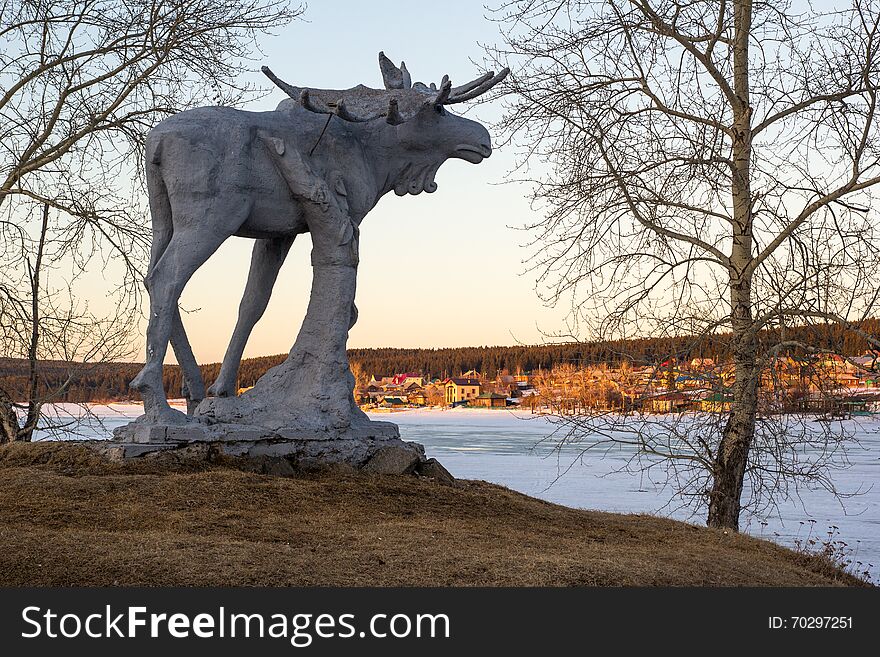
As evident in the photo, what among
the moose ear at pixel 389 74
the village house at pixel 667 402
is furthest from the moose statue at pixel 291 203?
the village house at pixel 667 402

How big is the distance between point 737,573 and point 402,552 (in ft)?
7.21

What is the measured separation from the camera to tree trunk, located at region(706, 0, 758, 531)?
8266 mm

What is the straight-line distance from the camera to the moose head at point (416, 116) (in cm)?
768

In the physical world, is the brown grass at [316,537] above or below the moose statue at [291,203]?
below

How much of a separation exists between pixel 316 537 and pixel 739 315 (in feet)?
14.7

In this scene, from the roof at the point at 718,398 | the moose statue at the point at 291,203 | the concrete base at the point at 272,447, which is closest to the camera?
the concrete base at the point at 272,447

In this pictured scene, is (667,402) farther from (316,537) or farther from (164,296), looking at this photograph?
(164,296)

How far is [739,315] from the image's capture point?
832cm

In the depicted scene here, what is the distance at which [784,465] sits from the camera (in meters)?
8.53

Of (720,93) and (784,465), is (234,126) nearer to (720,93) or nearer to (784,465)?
(720,93)

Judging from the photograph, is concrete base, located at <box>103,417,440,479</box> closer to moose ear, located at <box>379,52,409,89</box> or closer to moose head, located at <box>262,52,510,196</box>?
moose head, located at <box>262,52,510,196</box>

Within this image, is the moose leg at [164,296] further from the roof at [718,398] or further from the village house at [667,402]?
the roof at [718,398]

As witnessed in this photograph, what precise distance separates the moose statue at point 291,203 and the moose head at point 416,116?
0.04ft

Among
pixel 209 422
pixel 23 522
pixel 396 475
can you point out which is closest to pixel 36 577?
pixel 23 522
